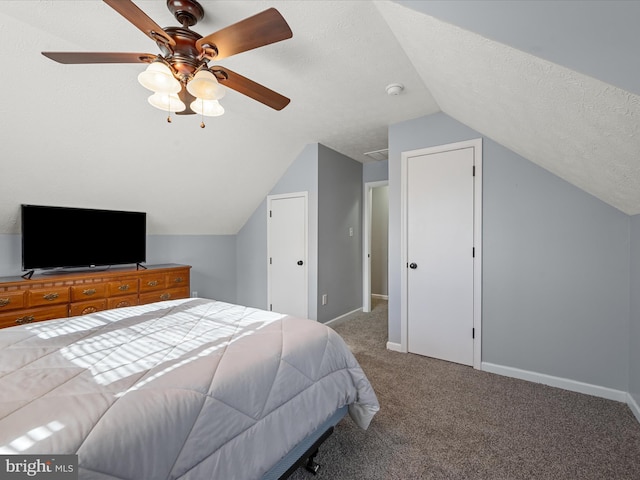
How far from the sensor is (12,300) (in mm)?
2375

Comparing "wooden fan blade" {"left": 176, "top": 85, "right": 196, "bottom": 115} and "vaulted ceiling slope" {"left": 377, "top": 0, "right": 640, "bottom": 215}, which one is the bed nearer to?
"wooden fan blade" {"left": 176, "top": 85, "right": 196, "bottom": 115}

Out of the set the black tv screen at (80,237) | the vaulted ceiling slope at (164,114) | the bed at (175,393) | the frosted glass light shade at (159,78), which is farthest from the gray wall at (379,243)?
the frosted glass light shade at (159,78)

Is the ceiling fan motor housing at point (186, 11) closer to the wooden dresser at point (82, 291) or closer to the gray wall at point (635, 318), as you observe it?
the wooden dresser at point (82, 291)

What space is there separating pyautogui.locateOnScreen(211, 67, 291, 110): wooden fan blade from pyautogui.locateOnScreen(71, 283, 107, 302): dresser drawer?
98.7 inches

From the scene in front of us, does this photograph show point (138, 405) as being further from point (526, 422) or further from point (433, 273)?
point (433, 273)

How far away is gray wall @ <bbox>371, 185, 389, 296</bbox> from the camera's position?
5699 millimetres

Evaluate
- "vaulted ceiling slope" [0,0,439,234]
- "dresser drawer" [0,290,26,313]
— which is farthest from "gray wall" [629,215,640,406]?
"dresser drawer" [0,290,26,313]

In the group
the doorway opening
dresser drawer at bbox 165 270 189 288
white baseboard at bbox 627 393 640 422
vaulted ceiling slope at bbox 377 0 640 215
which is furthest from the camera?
the doorway opening

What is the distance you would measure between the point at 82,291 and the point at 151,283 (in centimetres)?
64

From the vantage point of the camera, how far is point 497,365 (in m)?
2.56

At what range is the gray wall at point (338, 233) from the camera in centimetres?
384

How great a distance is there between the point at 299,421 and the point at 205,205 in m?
3.28

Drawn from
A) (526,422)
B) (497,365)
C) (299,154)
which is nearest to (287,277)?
(299,154)

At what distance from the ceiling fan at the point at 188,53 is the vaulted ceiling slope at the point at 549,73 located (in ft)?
2.38
